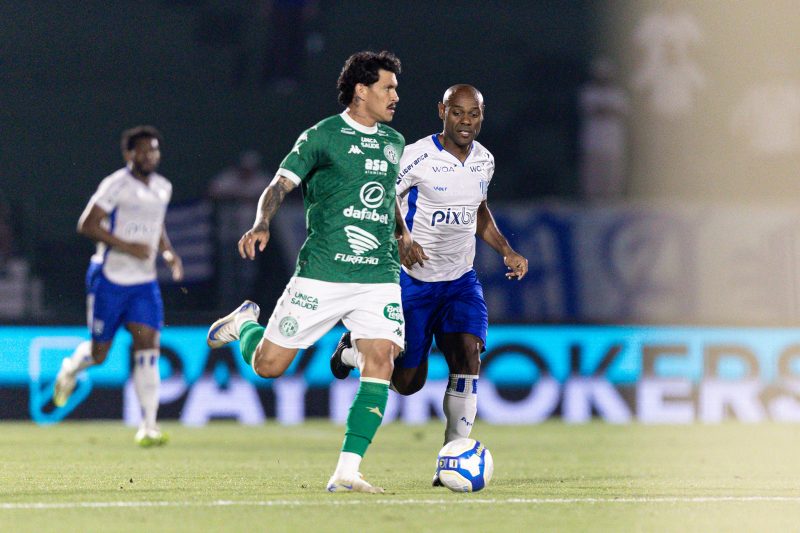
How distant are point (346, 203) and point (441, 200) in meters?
1.12

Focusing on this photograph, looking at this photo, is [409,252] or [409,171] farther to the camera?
[409,171]

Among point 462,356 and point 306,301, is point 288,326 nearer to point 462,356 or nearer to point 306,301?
point 306,301

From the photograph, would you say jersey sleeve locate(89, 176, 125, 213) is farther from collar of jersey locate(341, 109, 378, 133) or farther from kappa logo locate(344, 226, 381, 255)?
kappa logo locate(344, 226, 381, 255)

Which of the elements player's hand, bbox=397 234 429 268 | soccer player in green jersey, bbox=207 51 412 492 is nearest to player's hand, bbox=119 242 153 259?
player's hand, bbox=397 234 429 268

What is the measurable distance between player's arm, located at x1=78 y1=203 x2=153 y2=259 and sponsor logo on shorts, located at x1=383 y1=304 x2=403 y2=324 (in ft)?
15.8

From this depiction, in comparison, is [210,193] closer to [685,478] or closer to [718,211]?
[718,211]

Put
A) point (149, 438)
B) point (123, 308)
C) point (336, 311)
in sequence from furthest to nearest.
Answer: point (123, 308), point (149, 438), point (336, 311)

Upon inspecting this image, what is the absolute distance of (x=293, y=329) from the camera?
21.9ft

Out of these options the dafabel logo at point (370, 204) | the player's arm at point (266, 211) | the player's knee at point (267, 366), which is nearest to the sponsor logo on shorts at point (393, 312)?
the dafabel logo at point (370, 204)

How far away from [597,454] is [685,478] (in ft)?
7.03

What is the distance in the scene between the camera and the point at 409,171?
7633 millimetres

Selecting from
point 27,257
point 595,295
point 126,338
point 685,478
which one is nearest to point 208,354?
point 126,338

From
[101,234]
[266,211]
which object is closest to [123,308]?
[101,234]

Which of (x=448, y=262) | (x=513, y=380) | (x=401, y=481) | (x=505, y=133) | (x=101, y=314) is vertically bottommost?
(x=401, y=481)
